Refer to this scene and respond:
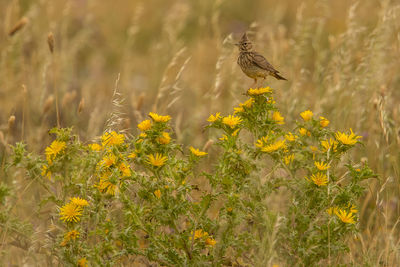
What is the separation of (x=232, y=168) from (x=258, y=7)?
326 inches

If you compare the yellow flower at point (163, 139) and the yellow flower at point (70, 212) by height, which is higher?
the yellow flower at point (163, 139)

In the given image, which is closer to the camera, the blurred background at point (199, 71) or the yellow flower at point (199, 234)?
the yellow flower at point (199, 234)

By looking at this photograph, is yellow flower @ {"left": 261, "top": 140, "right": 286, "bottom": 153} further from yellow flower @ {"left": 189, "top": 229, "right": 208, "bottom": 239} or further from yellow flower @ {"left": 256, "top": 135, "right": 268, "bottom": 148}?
yellow flower @ {"left": 189, "top": 229, "right": 208, "bottom": 239}

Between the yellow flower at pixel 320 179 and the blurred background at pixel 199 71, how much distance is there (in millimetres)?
462

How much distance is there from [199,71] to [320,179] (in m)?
4.87

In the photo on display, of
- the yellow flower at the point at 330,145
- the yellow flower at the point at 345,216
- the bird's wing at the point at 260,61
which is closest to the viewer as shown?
the yellow flower at the point at 345,216

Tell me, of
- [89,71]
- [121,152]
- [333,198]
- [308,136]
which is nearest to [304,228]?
[333,198]

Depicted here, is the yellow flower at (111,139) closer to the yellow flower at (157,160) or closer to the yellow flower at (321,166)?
the yellow flower at (157,160)

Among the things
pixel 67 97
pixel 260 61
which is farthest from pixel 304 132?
pixel 67 97

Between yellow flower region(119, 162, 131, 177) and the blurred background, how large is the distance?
0.36m

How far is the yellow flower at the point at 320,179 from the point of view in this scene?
215cm

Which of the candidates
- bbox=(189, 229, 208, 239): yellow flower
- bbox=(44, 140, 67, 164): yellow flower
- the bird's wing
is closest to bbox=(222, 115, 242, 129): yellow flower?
bbox=(189, 229, 208, 239): yellow flower

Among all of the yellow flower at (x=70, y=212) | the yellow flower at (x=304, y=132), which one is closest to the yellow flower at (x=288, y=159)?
the yellow flower at (x=304, y=132)

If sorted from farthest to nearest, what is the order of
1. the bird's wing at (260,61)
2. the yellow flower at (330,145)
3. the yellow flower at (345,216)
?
1. the bird's wing at (260,61)
2. the yellow flower at (330,145)
3. the yellow flower at (345,216)
